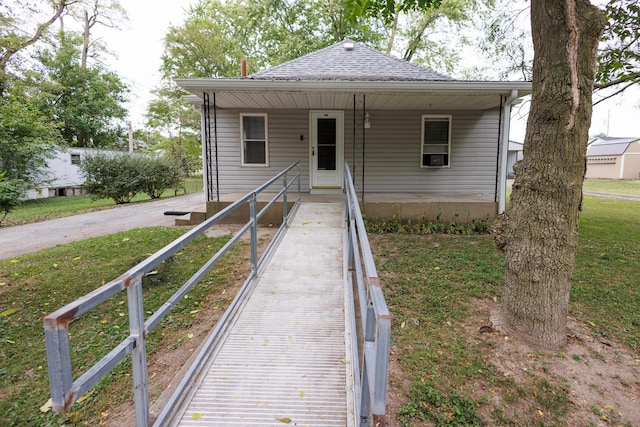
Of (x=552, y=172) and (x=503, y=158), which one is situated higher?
(x=503, y=158)

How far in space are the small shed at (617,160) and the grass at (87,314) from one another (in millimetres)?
34116

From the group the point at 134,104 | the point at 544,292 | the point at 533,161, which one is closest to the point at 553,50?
the point at 533,161

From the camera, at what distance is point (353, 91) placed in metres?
6.60

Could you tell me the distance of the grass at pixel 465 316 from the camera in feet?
7.86

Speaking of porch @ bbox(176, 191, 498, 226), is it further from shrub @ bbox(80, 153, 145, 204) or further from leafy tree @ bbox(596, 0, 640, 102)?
shrub @ bbox(80, 153, 145, 204)

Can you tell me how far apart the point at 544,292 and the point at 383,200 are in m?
4.62

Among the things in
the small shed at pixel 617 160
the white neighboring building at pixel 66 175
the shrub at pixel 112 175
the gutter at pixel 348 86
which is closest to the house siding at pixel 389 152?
the gutter at pixel 348 86

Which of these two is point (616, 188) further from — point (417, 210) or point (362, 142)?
point (417, 210)

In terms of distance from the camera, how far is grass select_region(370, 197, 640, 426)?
240cm

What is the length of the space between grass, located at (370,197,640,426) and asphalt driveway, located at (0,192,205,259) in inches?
233

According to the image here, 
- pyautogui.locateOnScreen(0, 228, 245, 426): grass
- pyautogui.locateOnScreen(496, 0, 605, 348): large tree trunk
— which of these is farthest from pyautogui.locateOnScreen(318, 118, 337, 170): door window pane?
pyautogui.locateOnScreen(496, 0, 605, 348): large tree trunk

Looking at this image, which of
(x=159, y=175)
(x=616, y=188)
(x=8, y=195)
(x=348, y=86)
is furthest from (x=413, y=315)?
(x=616, y=188)

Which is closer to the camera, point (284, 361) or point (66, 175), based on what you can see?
point (284, 361)

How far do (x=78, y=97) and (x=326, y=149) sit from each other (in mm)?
21767
